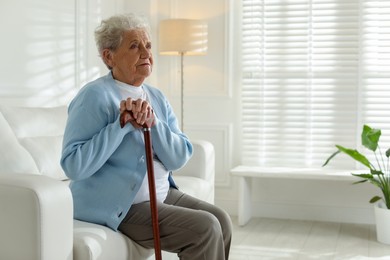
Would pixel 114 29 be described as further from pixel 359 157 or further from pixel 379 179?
pixel 379 179

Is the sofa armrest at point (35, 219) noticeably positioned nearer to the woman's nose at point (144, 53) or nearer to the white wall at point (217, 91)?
the woman's nose at point (144, 53)

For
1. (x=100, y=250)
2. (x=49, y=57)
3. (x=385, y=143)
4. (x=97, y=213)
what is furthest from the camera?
(x=385, y=143)

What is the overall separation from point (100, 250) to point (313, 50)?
2.94 metres

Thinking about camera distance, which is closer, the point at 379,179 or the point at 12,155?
the point at 12,155

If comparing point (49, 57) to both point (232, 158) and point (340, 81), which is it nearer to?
point (232, 158)

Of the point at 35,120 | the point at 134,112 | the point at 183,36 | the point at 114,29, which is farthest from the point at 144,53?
the point at 183,36

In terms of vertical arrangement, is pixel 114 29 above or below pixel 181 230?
above

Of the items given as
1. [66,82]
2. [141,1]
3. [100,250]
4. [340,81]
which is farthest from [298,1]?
[100,250]

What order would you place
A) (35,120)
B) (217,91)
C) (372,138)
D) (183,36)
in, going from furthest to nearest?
(217,91) < (183,36) < (372,138) < (35,120)

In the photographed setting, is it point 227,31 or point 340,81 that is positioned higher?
point 227,31

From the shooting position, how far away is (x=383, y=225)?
404 cm

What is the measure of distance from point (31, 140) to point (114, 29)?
2.68 feet

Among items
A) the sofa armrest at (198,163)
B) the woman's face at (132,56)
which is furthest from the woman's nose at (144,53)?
the sofa armrest at (198,163)

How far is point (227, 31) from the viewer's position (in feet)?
15.7
